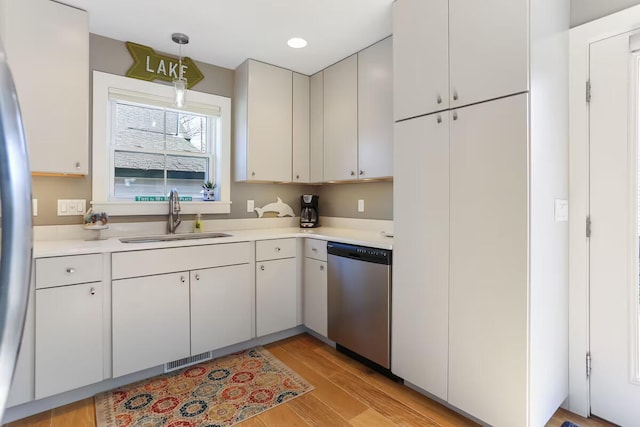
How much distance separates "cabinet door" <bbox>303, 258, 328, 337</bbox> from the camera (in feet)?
8.67

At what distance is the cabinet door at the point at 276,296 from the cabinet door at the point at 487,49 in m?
1.74

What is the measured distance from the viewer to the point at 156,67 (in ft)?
8.87

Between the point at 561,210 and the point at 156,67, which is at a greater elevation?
the point at 156,67

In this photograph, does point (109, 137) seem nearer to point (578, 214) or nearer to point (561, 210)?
point (561, 210)

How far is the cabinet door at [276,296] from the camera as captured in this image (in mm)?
2619

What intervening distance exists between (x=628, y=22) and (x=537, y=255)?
1.25m

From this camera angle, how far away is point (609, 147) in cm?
173

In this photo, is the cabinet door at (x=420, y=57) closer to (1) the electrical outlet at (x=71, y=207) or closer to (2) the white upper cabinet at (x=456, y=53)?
(2) the white upper cabinet at (x=456, y=53)

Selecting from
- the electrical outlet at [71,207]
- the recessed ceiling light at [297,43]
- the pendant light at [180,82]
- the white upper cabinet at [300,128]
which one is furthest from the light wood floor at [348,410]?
the recessed ceiling light at [297,43]

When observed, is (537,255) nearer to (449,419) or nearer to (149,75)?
(449,419)

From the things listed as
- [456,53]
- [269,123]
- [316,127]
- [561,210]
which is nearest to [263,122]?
[269,123]

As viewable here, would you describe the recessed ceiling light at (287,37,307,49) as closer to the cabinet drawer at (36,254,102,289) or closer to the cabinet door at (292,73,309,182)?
A: the cabinet door at (292,73,309,182)

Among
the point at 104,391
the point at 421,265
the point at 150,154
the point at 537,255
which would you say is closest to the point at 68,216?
the point at 150,154

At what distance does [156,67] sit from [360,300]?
2.44 metres
